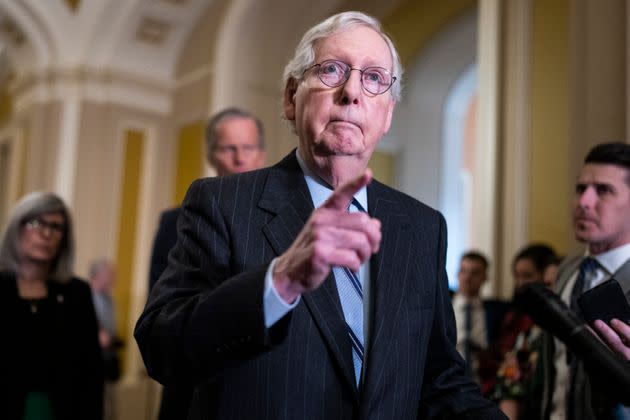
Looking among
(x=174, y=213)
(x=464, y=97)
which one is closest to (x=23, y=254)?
(x=174, y=213)

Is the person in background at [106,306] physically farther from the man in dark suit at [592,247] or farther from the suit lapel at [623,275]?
the suit lapel at [623,275]

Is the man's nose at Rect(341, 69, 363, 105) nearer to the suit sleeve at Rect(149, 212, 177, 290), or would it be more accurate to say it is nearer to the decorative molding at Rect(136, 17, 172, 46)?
the suit sleeve at Rect(149, 212, 177, 290)

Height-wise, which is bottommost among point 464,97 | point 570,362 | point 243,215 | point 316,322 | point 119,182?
point 570,362

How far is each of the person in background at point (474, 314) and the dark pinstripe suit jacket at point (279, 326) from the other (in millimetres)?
2496

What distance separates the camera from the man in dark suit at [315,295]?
3.70 feet

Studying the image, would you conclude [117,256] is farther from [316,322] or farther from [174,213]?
[316,322]

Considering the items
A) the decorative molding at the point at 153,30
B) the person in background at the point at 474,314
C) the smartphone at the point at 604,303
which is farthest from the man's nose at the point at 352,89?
the decorative molding at the point at 153,30

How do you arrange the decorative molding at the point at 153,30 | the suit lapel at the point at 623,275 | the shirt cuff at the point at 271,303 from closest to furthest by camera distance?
the shirt cuff at the point at 271,303
the suit lapel at the point at 623,275
the decorative molding at the point at 153,30

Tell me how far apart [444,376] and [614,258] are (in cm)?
114

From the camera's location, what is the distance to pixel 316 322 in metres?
1.27

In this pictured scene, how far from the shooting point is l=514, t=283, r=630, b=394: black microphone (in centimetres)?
99

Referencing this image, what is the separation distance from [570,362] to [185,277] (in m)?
1.52

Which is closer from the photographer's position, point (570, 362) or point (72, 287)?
point (570, 362)

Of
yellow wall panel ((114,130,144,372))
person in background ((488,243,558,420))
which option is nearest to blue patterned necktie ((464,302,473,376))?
person in background ((488,243,558,420))
